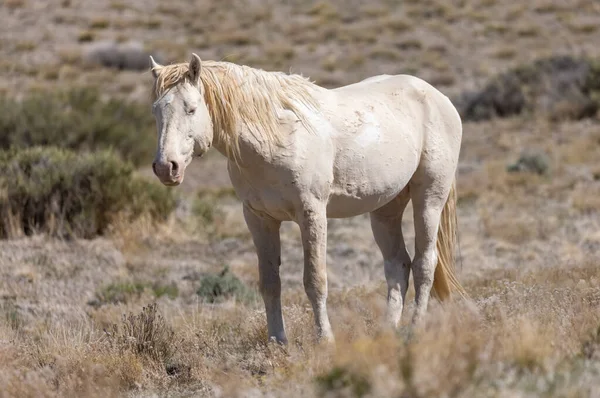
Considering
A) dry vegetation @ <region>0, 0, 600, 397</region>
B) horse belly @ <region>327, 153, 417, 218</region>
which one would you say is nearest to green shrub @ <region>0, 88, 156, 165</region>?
dry vegetation @ <region>0, 0, 600, 397</region>

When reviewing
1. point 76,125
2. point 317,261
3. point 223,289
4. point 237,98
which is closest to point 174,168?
point 237,98

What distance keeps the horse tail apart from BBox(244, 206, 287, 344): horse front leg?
158cm

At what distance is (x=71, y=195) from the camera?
1225 centimetres

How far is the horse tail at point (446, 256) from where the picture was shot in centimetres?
723

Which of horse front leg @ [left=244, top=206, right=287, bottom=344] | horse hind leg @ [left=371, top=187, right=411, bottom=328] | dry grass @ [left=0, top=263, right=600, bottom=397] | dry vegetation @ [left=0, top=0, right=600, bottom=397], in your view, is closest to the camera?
dry grass @ [left=0, top=263, right=600, bottom=397]

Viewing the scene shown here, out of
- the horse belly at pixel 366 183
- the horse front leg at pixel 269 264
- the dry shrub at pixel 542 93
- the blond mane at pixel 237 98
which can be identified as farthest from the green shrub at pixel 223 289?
the dry shrub at pixel 542 93

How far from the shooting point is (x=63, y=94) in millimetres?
21406

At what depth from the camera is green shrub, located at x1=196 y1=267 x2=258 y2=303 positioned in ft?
Answer: 30.9

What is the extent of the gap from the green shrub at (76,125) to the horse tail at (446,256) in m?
11.3

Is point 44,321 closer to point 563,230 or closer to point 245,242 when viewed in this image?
point 245,242

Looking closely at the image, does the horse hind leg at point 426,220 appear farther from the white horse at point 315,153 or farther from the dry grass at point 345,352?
the dry grass at point 345,352

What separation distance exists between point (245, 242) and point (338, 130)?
22.3 ft

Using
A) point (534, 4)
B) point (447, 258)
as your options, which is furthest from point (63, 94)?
point (534, 4)

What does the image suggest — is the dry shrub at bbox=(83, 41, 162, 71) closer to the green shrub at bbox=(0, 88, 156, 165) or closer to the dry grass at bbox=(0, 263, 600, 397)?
the green shrub at bbox=(0, 88, 156, 165)
